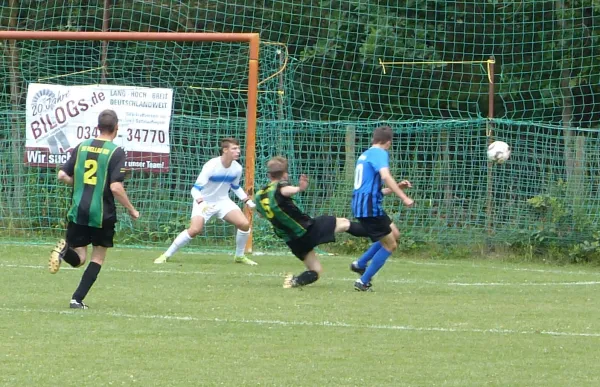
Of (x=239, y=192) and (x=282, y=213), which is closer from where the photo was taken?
(x=282, y=213)

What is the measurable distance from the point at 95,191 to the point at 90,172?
0.16 metres

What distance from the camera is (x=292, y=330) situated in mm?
8805

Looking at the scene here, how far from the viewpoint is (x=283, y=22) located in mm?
20375

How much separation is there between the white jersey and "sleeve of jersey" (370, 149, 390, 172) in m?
3.33

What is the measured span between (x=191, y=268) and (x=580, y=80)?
302 inches

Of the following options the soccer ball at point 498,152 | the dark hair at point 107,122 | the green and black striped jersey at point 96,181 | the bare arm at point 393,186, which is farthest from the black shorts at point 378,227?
the soccer ball at point 498,152

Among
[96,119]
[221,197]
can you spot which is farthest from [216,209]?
[96,119]

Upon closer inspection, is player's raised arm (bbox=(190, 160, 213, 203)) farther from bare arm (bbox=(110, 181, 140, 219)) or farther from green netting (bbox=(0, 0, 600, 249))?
bare arm (bbox=(110, 181, 140, 219))

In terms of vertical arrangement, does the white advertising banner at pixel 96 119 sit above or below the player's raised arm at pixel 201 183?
above

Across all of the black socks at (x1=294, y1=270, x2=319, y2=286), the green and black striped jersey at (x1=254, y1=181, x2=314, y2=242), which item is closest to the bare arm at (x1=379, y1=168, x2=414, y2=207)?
the green and black striped jersey at (x1=254, y1=181, x2=314, y2=242)

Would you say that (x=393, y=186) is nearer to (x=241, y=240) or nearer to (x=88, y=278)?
(x=88, y=278)

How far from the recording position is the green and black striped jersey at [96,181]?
9.63 metres

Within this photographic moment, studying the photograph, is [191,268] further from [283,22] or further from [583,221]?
[283,22]

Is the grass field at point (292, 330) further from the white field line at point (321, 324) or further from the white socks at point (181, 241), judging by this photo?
the white socks at point (181, 241)
